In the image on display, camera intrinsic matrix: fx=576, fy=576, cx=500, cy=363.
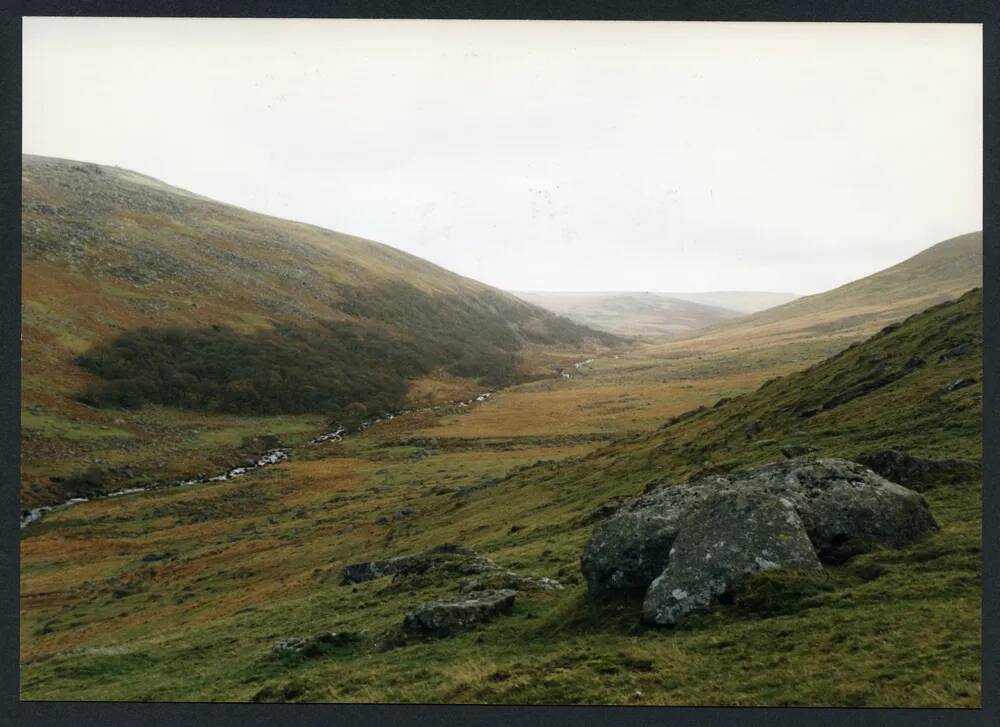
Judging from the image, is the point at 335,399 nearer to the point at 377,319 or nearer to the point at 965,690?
the point at 377,319

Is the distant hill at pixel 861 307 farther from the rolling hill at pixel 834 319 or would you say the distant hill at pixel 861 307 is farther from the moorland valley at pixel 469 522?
the moorland valley at pixel 469 522

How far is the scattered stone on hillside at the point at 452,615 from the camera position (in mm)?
15273

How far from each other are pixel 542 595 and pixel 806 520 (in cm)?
728

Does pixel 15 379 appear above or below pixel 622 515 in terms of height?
above

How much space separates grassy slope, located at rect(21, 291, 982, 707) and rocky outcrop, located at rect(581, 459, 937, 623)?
0.47m

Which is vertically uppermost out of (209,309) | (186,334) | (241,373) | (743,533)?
(209,309)

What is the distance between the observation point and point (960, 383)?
21.6 meters

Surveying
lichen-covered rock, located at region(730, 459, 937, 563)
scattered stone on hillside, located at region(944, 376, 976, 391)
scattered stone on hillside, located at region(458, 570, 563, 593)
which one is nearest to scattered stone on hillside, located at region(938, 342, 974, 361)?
scattered stone on hillside, located at region(944, 376, 976, 391)

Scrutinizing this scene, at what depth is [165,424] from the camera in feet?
199

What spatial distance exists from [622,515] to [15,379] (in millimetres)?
22051

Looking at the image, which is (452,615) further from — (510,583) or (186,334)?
(186,334)

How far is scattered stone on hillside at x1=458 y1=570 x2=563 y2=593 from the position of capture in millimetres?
17000

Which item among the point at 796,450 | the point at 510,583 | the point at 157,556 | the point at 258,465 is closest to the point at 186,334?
the point at 258,465

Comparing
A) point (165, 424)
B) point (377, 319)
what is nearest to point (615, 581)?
point (165, 424)
